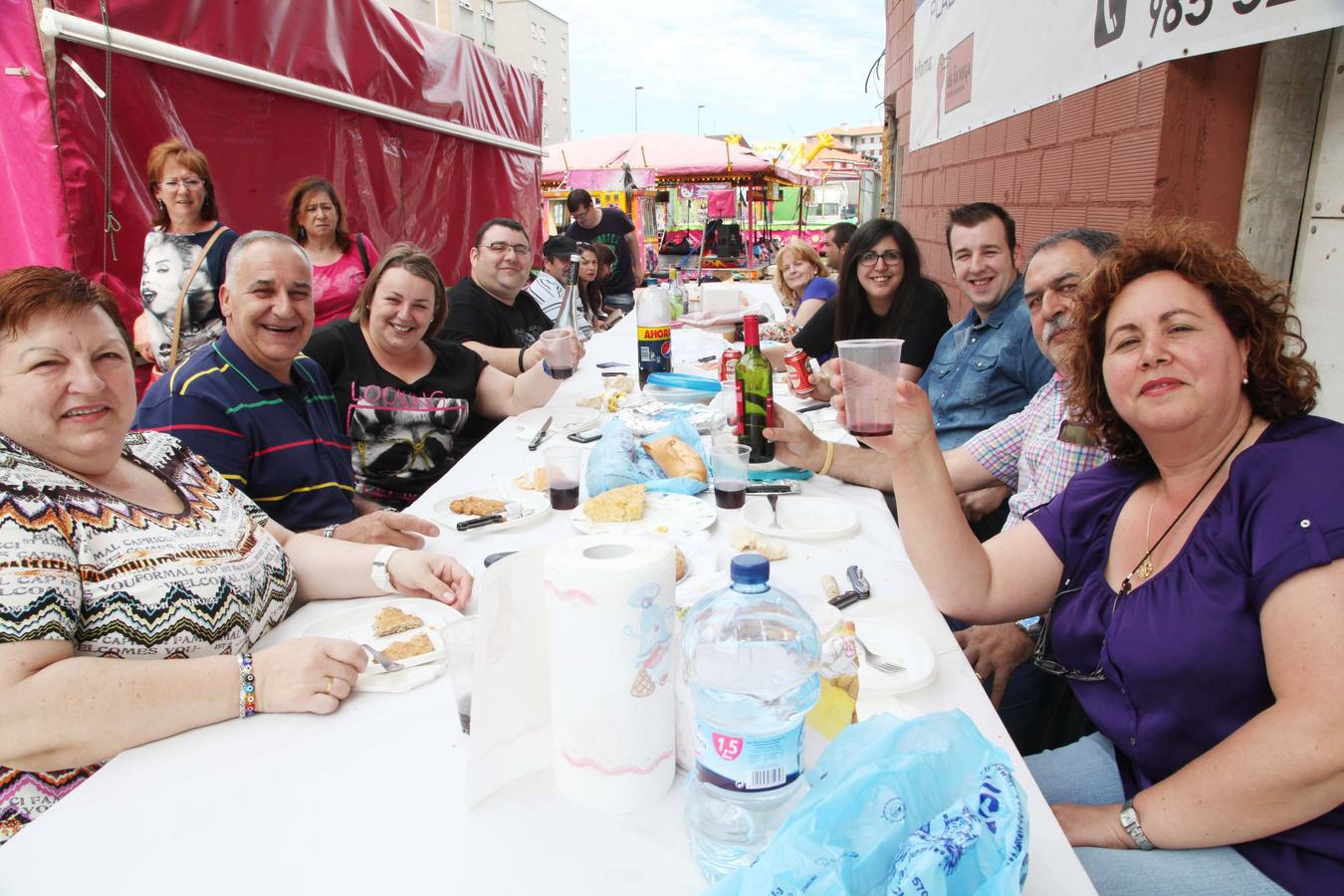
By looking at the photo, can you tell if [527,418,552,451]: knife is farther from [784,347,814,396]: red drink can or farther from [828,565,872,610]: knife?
[828,565,872,610]: knife

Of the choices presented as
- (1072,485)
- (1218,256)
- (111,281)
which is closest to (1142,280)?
(1218,256)

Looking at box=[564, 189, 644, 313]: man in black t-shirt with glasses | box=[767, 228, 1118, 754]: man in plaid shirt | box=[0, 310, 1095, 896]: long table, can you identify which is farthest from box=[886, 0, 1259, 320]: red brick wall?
box=[564, 189, 644, 313]: man in black t-shirt with glasses

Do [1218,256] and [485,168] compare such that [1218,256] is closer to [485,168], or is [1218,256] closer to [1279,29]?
[1279,29]

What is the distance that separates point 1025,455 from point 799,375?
1336 mm

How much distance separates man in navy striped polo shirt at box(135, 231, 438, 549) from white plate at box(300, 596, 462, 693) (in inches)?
14.0

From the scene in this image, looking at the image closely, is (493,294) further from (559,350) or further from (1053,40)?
(1053,40)

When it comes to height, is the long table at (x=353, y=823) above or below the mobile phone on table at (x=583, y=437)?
below

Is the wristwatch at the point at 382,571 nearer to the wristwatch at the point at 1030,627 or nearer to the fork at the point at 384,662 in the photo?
the fork at the point at 384,662

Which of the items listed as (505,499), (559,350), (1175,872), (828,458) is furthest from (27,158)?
(1175,872)

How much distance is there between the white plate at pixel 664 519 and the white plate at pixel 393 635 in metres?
0.45

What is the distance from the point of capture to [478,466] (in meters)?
2.51

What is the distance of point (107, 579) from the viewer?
123 centimetres

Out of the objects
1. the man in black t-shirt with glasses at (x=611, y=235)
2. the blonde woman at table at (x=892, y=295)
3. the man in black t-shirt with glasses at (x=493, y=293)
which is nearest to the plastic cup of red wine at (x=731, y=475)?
the blonde woman at table at (x=892, y=295)

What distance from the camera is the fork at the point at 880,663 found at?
124cm
